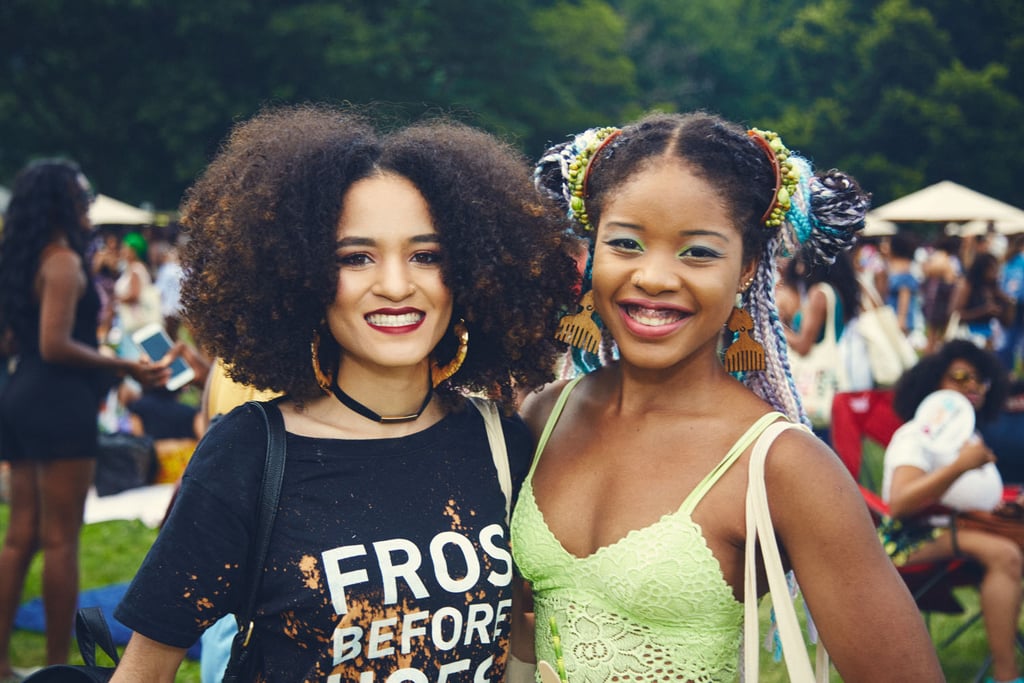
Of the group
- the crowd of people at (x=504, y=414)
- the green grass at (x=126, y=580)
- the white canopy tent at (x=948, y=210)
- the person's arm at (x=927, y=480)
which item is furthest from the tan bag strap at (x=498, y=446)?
the white canopy tent at (x=948, y=210)

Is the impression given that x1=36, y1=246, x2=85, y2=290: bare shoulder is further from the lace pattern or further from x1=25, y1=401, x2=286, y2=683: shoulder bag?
the lace pattern

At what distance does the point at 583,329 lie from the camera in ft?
8.00

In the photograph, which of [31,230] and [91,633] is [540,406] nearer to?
[91,633]

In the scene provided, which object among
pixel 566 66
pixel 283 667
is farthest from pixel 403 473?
pixel 566 66

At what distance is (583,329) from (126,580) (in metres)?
4.79

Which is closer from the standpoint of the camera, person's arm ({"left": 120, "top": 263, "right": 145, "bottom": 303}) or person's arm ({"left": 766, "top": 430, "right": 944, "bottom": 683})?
person's arm ({"left": 766, "top": 430, "right": 944, "bottom": 683})

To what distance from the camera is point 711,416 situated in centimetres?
220

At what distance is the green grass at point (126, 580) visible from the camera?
499 cm

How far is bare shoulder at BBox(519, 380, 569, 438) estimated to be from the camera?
2.51m

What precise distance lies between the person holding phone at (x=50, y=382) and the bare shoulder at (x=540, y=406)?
2.63 meters

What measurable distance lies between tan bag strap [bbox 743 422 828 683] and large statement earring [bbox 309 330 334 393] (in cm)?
91

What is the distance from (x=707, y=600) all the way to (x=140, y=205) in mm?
28108

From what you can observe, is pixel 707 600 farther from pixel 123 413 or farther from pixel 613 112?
pixel 613 112

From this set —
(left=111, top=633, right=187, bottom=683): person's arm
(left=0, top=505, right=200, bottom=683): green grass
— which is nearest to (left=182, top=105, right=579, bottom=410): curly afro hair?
(left=111, top=633, right=187, bottom=683): person's arm
